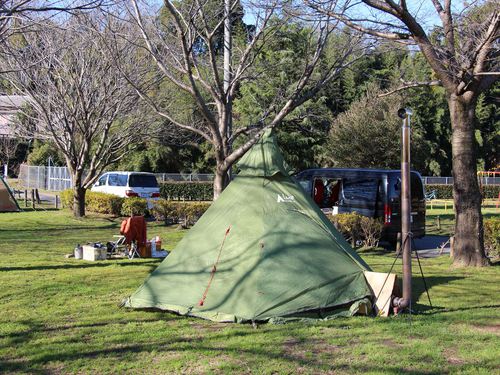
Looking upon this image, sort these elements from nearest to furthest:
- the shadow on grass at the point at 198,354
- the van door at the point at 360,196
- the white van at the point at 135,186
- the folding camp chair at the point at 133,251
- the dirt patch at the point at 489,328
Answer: the shadow on grass at the point at 198,354
the dirt patch at the point at 489,328
the folding camp chair at the point at 133,251
the van door at the point at 360,196
the white van at the point at 135,186

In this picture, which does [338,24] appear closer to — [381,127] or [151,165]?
[381,127]

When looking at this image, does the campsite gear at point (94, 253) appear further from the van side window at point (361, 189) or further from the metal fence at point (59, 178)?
the metal fence at point (59, 178)

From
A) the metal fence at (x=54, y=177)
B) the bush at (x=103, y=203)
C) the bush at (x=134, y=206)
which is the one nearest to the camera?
the bush at (x=134, y=206)

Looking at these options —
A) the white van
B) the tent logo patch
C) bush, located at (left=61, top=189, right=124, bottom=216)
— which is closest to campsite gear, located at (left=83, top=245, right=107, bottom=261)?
the tent logo patch

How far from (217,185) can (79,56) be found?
8.54 m

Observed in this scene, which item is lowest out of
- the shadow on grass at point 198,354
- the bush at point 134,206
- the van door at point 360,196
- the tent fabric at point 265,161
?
the shadow on grass at point 198,354

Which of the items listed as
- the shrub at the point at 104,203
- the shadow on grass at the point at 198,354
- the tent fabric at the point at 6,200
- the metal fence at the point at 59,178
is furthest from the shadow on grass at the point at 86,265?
the metal fence at the point at 59,178

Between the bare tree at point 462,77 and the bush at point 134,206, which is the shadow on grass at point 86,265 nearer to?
→ the bare tree at point 462,77

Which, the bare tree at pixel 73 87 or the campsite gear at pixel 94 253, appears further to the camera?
the bare tree at pixel 73 87

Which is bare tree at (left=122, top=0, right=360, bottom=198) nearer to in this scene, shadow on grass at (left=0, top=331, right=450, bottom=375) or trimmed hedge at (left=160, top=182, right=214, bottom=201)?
shadow on grass at (left=0, top=331, right=450, bottom=375)

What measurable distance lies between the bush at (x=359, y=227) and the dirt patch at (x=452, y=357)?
8.20 m

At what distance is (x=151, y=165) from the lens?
1528 inches

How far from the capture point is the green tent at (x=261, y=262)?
6.58 meters

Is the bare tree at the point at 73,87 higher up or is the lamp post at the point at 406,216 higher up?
the bare tree at the point at 73,87
